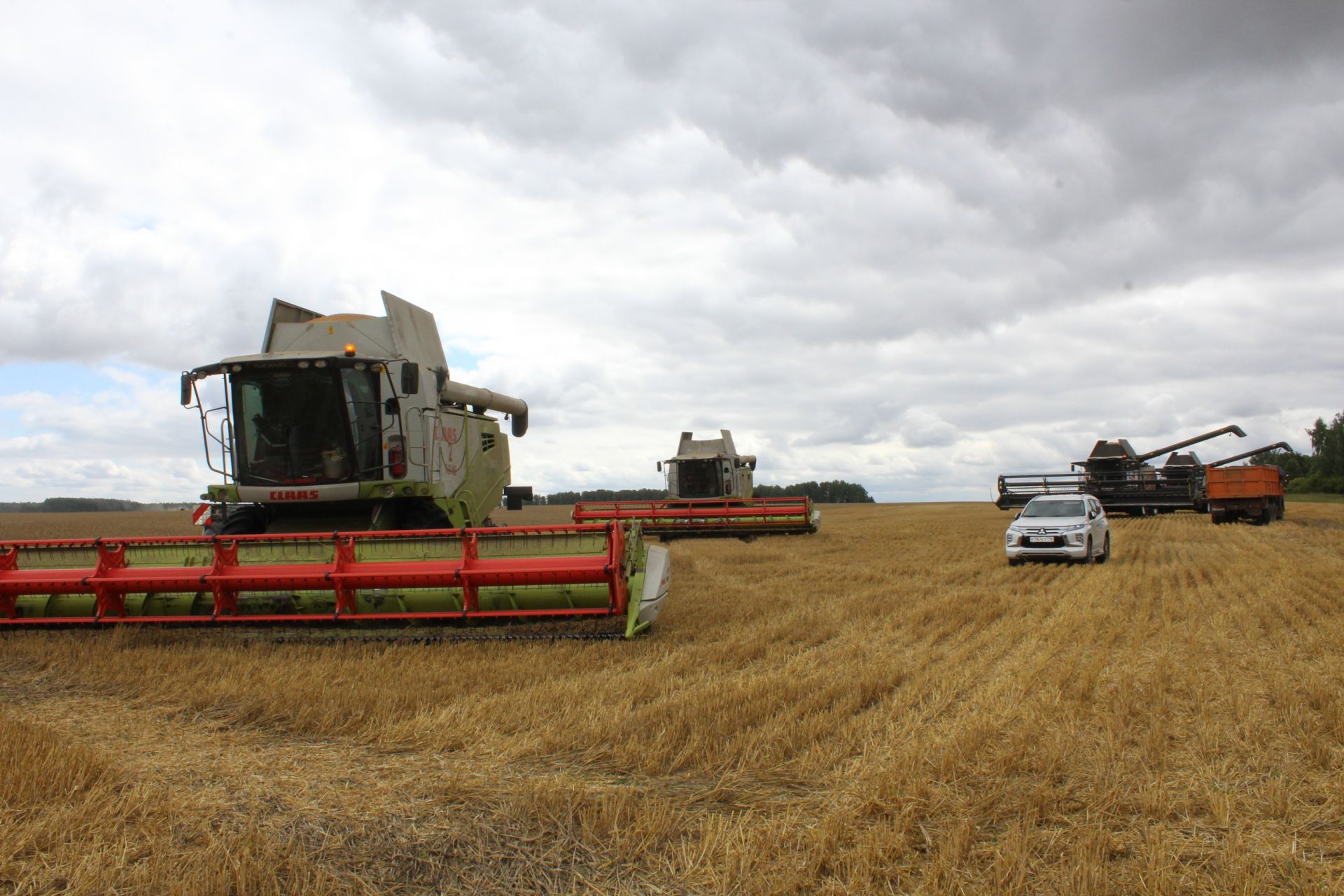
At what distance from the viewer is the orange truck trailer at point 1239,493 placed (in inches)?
1176

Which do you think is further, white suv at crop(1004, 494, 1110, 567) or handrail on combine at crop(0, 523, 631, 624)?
white suv at crop(1004, 494, 1110, 567)

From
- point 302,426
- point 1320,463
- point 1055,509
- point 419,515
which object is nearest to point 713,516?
point 1055,509

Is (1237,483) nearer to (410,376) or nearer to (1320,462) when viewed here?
(410,376)

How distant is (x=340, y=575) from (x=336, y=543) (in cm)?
35

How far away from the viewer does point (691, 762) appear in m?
4.64

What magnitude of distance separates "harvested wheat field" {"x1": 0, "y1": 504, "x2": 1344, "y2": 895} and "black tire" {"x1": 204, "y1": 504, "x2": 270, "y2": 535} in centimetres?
192

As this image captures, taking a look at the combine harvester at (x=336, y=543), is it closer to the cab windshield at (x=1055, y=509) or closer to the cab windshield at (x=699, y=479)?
the cab windshield at (x=1055, y=509)

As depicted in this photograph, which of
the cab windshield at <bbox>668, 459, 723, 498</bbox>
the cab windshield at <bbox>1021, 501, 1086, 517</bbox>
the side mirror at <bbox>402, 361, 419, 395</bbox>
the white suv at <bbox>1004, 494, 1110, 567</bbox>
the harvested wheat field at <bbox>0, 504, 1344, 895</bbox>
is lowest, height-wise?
the harvested wheat field at <bbox>0, 504, 1344, 895</bbox>

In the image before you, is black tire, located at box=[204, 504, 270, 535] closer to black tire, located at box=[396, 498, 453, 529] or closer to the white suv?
black tire, located at box=[396, 498, 453, 529]

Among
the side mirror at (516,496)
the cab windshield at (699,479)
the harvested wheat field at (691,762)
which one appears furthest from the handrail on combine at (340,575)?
the cab windshield at (699,479)

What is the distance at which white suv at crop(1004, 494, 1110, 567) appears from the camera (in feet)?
52.0

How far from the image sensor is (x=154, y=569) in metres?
8.66

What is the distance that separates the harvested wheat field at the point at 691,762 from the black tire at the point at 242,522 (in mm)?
1917

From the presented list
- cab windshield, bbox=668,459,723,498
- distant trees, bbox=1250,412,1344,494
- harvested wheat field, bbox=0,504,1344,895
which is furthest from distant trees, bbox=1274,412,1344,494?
harvested wheat field, bbox=0,504,1344,895
